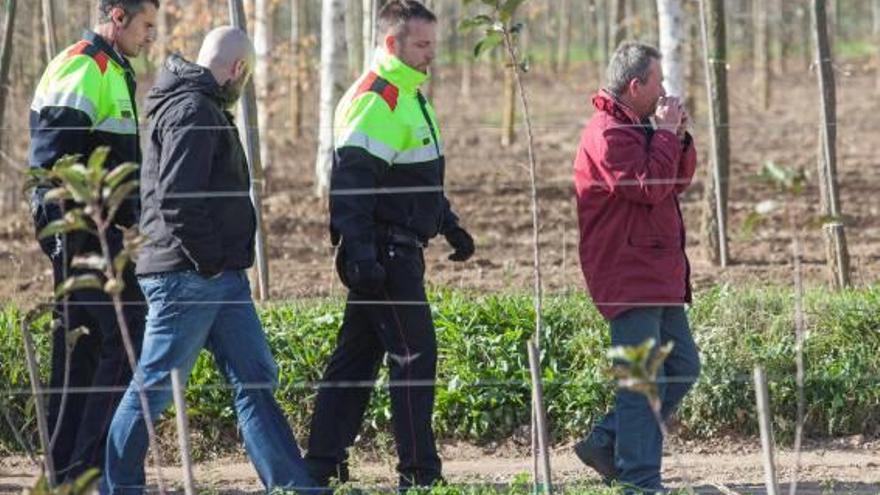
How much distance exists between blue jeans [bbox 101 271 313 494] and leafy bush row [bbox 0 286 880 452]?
1.35m

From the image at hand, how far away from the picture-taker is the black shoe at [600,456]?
715 centimetres

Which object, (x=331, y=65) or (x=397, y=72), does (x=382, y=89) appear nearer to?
(x=397, y=72)

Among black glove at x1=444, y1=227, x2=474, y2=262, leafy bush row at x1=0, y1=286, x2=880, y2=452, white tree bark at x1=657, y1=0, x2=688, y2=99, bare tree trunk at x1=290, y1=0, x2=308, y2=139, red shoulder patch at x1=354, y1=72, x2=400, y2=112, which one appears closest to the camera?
red shoulder patch at x1=354, y1=72, x2=400, y2=112

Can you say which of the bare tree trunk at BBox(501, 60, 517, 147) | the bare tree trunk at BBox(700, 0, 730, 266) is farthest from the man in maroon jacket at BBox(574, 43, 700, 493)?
the bare tree trunk at BBox(501, 60, 517, 147)

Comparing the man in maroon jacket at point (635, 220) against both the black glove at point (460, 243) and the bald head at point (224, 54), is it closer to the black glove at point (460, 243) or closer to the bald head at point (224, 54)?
the black glove at point (460, 243)

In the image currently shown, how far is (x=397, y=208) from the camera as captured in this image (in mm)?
6984

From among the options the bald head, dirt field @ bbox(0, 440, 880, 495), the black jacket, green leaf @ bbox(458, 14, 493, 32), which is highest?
green leaf @ bbox(458, 14, 493, 32)

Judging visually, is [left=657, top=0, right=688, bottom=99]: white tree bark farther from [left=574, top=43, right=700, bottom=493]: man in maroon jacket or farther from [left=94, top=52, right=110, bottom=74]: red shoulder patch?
[left=94, top=52, right=110, bottom=74]: red shoulder patch

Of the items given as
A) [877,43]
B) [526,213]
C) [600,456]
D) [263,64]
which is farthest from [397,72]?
[877,43]

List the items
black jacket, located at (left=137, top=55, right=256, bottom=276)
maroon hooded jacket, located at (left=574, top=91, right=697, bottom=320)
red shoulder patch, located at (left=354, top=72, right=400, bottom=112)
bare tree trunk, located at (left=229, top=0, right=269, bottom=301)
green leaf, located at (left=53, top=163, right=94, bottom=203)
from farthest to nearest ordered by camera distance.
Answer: bare tree trunk, located at (left=229, top=0, right=269, bottom=301) < red shoulder patch, located at (left=354, top=72, right=400, bottom=112) < maroon hooded jacket, located at (left=574, top=91, right=697, bottom=320) < black jacket, located at (left=137, top=55, right=256, bottom=276) < green leaf, located at (left=53, top=163, right=94, bottom=203)

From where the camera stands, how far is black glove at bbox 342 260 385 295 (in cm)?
679

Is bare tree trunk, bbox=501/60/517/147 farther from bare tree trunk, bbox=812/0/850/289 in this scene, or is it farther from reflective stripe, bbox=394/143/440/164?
reflective stripe, bbox=394/143/440/164

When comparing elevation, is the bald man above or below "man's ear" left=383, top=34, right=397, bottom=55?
below

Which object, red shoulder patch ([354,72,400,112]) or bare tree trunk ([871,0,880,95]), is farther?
bare tree trunk ([871,0,880,95])
